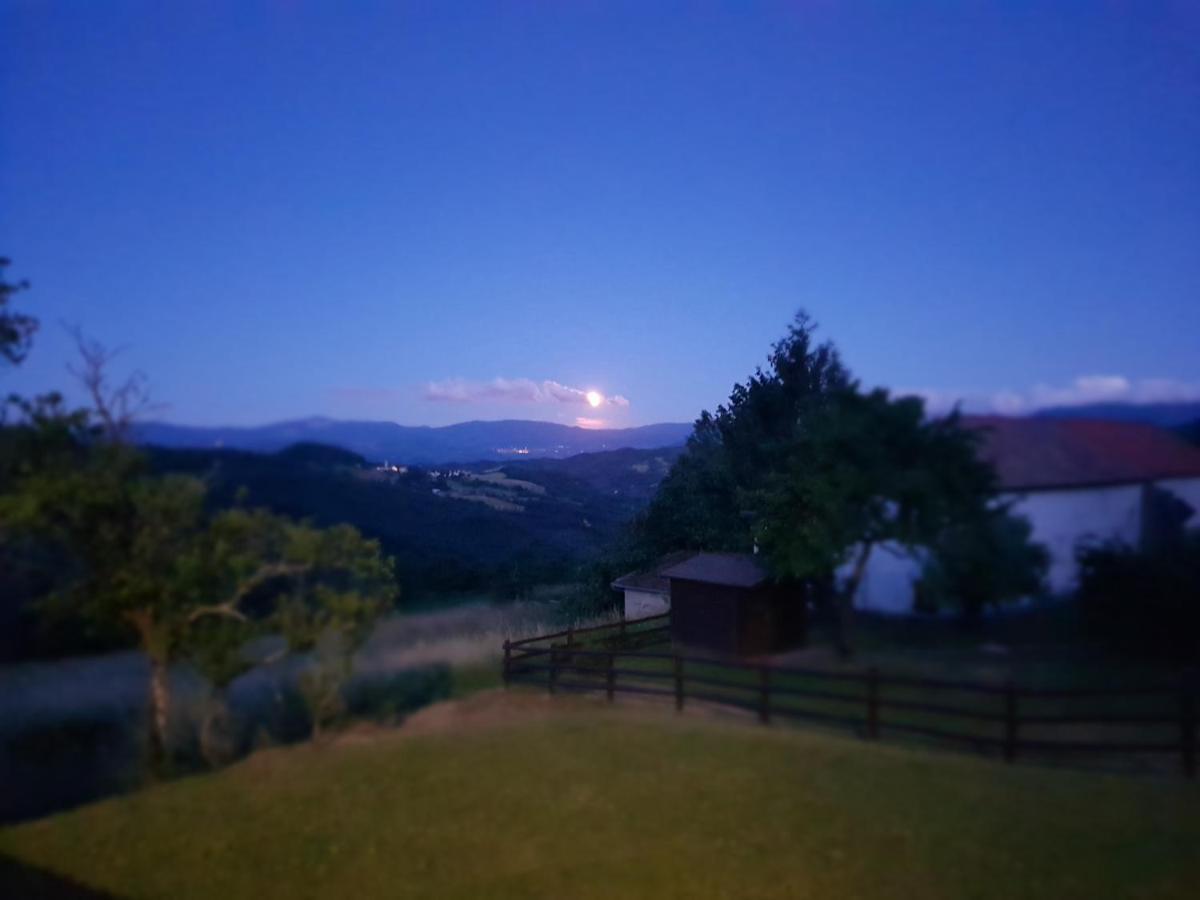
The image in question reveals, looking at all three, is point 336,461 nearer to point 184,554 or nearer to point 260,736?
point 184,554

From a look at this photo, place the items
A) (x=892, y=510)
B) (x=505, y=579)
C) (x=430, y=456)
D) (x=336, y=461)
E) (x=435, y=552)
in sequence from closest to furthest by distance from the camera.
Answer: (x=892, y=510) < (x=336, y=461) < (x=435, y=552) < (x=430, y=456) < (x=505, y=579)

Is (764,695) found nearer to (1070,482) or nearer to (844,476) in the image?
(844,476)

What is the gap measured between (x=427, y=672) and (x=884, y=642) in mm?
3950

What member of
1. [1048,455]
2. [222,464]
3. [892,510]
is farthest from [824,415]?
[222,464]

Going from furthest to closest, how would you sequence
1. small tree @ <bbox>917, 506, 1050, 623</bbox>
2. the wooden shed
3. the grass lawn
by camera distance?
the wooden shed, small tree @ <bbox>917, 506, 1050, 623</bbox>, the grass lawn

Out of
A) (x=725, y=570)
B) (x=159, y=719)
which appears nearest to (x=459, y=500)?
(x=725, y=570)

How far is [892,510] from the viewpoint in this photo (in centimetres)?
698

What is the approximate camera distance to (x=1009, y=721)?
21.5 ft

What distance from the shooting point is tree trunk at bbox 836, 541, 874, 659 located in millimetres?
7242

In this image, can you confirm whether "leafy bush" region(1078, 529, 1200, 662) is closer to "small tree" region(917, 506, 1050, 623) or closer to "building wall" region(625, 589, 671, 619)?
"small tree" region(917, 506, 1050, 623)

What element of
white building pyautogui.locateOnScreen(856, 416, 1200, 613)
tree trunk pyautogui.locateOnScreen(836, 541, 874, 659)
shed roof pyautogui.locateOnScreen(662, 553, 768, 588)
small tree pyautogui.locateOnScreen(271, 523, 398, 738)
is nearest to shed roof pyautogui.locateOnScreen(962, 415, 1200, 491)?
white building pyautogui.locateOnScreen(856, 416, 1200, 613)

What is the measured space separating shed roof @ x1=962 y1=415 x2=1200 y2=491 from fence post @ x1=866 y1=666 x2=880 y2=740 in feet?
5.74

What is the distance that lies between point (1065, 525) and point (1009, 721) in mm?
1448

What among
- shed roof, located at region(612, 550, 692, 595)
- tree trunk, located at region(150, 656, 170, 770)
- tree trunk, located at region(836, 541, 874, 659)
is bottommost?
tree trunk, located at region(150, 656, 170, 770)
